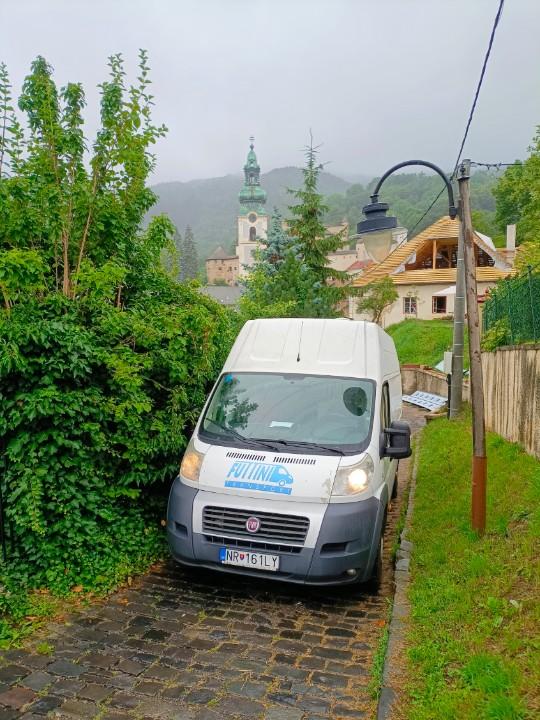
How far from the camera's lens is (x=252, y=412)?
Answer: 5945 mm

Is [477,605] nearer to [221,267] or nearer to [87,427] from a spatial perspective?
[87,427]

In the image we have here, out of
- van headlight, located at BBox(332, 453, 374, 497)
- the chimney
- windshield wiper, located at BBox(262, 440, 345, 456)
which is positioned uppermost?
the chimney

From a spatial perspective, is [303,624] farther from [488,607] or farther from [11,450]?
[11,450]

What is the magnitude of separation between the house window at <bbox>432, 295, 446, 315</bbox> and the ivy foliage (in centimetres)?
3639

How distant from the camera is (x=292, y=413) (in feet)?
19.2

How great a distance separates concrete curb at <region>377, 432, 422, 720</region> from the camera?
3.63 meters

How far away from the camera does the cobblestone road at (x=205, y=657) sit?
11.9 ft

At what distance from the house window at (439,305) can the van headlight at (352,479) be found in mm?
37502

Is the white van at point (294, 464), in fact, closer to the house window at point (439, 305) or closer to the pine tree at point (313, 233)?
the pine tree at point (313, 233)

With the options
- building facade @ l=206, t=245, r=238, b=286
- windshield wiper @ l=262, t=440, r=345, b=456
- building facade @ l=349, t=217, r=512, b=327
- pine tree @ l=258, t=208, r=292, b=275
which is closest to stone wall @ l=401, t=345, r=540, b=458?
windshield wiper @ l=262, t=440, r=345, b=456

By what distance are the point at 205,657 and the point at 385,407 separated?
327 cm

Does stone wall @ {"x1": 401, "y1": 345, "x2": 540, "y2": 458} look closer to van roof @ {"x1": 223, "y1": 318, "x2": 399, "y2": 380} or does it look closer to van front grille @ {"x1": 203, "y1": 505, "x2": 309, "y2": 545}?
van roof @ {"x1": 223, "y1": 318, "x2": 399, "y2": 380}

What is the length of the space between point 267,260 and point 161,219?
16717 mm

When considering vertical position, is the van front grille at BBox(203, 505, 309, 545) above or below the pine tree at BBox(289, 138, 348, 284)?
below
